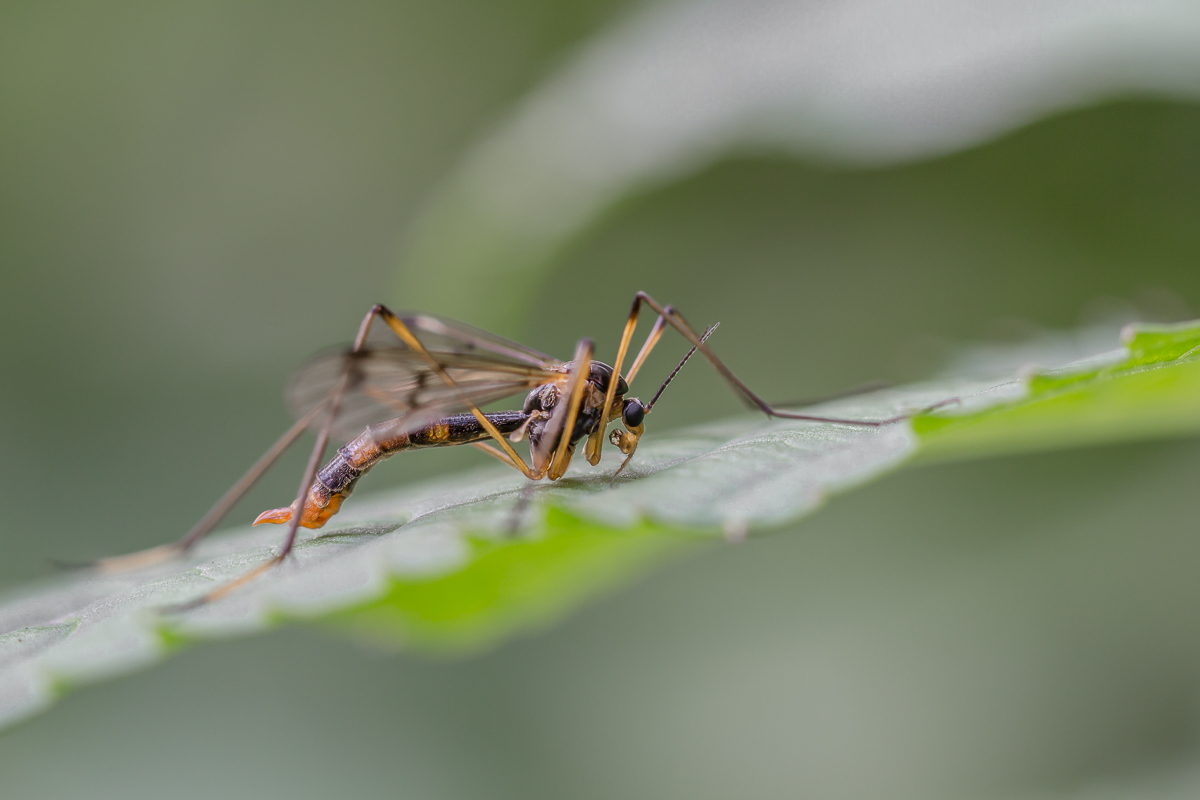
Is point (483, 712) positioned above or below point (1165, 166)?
below

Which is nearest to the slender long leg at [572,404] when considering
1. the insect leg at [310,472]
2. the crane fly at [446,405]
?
the crane fly at [446,405]

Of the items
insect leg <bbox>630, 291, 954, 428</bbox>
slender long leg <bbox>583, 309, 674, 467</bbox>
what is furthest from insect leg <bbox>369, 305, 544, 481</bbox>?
insect leg <bbox>630, 291, 954, 428</bbox>

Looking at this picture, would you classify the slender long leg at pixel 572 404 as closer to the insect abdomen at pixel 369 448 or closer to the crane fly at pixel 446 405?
the crane fly at pixel 446 405

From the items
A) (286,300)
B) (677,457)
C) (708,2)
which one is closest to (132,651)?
(677,457)

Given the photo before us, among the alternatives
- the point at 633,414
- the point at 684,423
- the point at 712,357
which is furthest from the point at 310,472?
the point at 684,423

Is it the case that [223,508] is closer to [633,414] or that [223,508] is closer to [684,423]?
[633,414]

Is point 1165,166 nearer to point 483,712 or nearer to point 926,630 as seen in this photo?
point 926,630

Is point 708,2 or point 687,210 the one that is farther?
point 687,210
